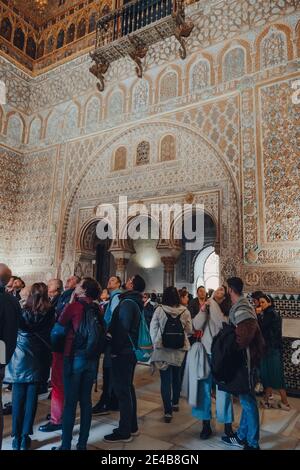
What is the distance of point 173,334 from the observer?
3.61 meters

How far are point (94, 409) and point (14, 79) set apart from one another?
32.0ft

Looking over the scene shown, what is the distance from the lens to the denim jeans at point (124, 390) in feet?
9.93

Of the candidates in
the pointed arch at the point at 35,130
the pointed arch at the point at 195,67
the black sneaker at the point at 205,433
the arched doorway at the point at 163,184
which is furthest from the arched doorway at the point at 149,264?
the black sneaker at the point at 205,433

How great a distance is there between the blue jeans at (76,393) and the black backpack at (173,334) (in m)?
1.10

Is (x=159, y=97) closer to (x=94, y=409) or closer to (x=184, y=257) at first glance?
(x=184, y=257)

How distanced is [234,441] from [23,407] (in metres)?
1.91

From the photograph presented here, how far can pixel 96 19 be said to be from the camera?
9.58 metres

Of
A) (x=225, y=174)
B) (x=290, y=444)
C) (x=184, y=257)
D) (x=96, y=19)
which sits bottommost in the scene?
(x=290, y=444)

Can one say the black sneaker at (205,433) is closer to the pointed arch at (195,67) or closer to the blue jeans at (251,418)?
the blue jeans at (251,418)

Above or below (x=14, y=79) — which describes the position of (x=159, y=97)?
below

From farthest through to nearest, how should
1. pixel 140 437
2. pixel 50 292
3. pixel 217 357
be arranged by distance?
pixel 50 292 → pixel 140 437 → pixel 217 357

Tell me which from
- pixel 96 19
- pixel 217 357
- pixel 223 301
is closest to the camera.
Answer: pixel 217 357

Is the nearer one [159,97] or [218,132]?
[218,132]

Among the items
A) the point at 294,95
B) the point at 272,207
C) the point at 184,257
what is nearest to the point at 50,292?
the point at 272,207
